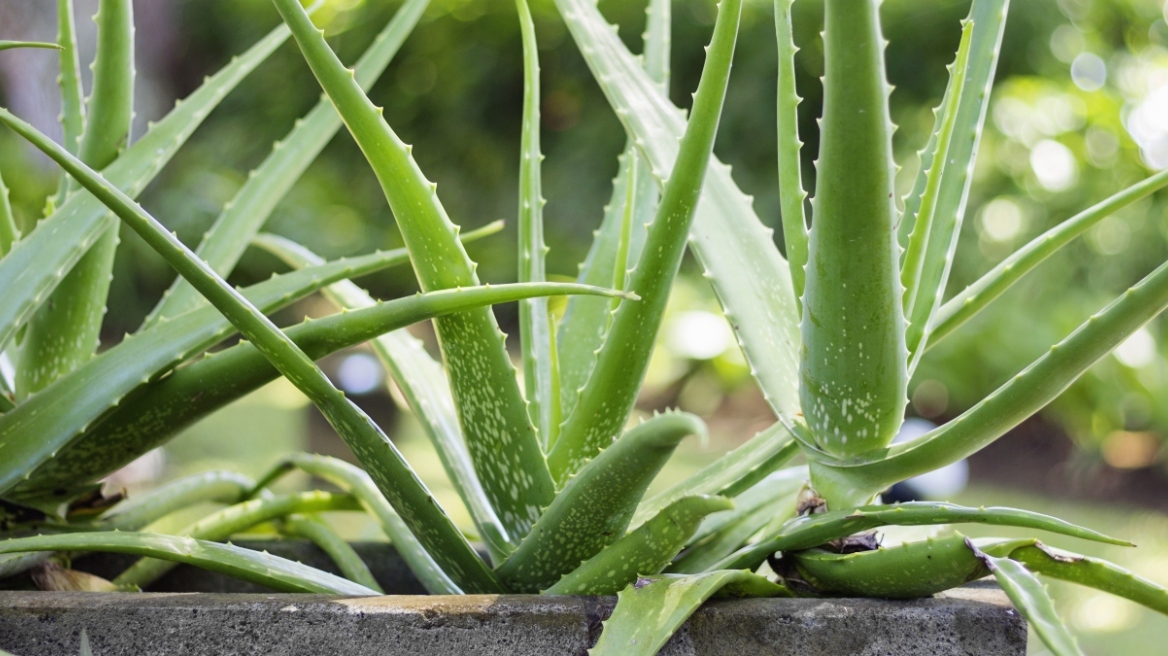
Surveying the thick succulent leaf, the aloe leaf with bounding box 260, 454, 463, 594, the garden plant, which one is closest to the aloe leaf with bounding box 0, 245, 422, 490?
the garden plant

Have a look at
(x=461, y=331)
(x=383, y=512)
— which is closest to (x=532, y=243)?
(x=461, y=331)

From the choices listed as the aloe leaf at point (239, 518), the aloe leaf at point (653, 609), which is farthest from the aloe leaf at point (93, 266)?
the aloe leaf at point (653, 609)

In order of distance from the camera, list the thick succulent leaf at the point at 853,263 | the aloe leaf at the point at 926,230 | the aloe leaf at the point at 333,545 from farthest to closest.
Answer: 1. the aloe leaf at the point at 333,545
2. the aloe leaf at the point at 926,230
3. the thick succulent leaf at the point at 853,263

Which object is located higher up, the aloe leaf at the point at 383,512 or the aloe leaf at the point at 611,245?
the aloe leaf at the point at 611,245

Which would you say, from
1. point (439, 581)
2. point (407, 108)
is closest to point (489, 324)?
point (439, 581)

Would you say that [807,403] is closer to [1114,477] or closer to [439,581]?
[439,581]

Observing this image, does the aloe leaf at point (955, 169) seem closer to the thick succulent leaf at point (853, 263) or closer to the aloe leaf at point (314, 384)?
the thick succulent leaf at point (853, 263)

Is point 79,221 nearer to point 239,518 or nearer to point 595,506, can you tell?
point 239,518

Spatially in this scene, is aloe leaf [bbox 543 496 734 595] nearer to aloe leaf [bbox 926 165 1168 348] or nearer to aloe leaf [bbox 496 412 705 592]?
aloe leaf [bbox 496 412 705 592]
